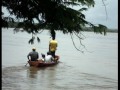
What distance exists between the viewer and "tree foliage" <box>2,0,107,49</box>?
4766 mm

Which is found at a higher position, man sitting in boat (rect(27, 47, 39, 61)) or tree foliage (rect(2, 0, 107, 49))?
tree foliage (rect(2, 0, 107, 49))

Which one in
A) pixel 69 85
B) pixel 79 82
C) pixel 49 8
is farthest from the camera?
pixel 79 82

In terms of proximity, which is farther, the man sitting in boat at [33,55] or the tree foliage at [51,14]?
the man sitting in boat at [33,55]

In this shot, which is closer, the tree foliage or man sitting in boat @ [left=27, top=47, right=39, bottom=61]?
the tree foliage

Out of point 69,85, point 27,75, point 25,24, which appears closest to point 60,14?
point 25,24

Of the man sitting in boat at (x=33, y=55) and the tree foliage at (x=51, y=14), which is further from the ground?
the tree foliage at (x=51, y=14)

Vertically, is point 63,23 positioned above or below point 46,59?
above

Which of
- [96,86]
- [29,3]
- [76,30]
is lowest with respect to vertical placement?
[96,86]

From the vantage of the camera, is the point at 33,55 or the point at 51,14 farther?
the point at 33,55

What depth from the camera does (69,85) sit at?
15664 millimetres

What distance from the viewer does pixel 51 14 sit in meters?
4.79

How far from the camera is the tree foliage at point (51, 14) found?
4766 mm

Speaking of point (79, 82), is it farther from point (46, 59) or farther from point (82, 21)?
point (82, 21)

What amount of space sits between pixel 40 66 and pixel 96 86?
6.26m
